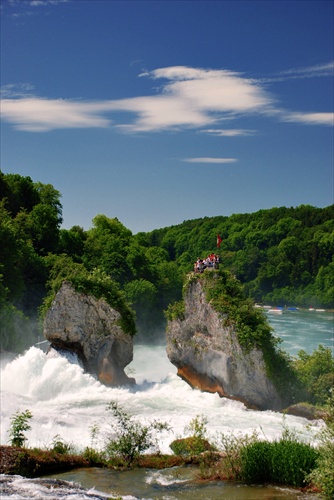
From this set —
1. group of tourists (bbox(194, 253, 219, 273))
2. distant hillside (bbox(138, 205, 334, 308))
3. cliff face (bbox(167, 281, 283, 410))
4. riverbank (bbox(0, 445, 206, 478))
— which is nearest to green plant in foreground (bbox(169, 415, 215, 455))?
riverbank (bbox(0, 445, 206, 478))

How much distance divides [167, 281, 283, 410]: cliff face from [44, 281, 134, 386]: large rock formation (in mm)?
2676

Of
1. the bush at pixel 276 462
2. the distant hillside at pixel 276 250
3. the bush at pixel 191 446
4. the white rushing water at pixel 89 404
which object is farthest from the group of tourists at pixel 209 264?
the distant hillside at pixel 276 250

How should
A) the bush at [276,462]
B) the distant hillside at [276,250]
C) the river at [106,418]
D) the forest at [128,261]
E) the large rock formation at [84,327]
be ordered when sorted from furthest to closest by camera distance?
1. the distant hillside at [276,250]
2. the forest at [128,261]
3. the large rock formation at [84,327]
4. the bush at [276,462]
5. the river at [106,418]

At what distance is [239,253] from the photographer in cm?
12588

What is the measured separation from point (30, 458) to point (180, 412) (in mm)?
10925

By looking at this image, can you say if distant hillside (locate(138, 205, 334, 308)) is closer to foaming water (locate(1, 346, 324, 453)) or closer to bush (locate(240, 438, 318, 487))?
foaming water (locate(1, 346, 324, 453))

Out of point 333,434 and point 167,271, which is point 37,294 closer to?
point 167,271

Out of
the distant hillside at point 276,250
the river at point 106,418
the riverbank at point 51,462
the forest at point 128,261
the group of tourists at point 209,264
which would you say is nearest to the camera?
the river at point 106,418

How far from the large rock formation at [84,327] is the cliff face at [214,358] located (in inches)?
105

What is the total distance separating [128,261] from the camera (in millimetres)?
64188

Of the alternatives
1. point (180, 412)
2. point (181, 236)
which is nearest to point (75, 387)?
point (180, 412)

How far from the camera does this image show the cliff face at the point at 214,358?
26.8m

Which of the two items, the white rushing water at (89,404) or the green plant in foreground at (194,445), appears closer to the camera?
the green plant in foreground at (194,445)

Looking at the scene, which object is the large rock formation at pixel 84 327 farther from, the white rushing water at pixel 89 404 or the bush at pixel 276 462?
the bush at pixel 276 462
